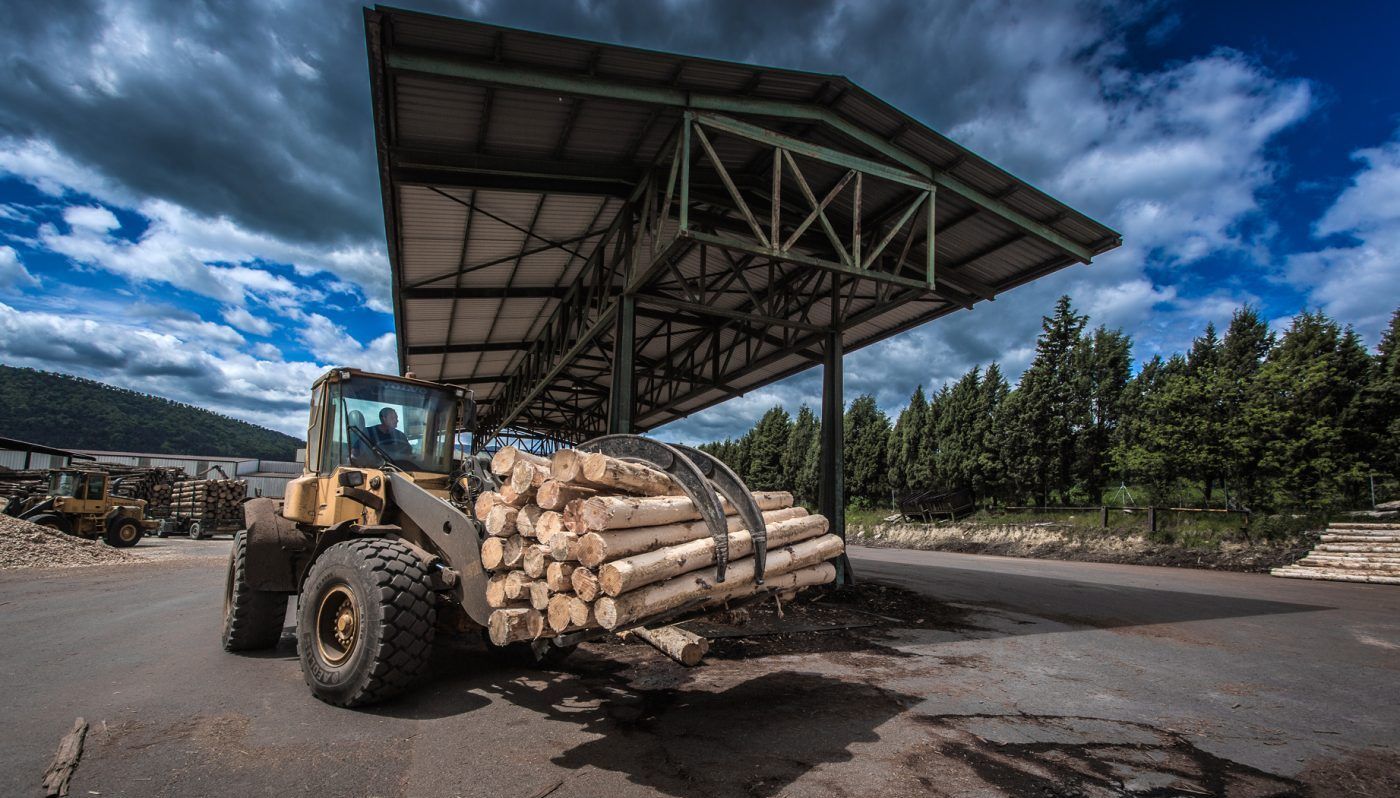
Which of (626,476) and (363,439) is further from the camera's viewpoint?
(363,439)

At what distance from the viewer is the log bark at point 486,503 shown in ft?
15.1

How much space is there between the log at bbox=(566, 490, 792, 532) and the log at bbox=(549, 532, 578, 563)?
11cm

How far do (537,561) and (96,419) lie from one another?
138958 millimetres

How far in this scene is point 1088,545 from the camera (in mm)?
23141

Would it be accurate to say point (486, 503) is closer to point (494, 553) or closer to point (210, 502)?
point (494, 553)

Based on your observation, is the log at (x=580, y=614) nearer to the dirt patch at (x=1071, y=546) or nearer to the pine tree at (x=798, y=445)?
the dirt patch at (x=1071, y=546)

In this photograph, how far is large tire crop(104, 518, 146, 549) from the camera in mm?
22281

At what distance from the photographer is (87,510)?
73.2 feet

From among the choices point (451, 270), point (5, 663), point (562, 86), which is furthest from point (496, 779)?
point (451, 270)

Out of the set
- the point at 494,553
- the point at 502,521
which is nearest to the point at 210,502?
the point at 494,553

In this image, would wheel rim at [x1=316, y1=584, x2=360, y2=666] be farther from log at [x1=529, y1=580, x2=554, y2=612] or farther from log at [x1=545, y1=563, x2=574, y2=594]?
log at [x1=545, y1=563, x2=574, y2=594]

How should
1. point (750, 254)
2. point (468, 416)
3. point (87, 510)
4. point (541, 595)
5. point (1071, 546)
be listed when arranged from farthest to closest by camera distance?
point (1071, 546) → point (87, 510) → point (750, 254) → point (468, 416) → point (541, 595)

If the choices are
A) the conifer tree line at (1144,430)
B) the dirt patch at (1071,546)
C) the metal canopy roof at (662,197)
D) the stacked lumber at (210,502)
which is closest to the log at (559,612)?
the metal canopy roof at (662,197)

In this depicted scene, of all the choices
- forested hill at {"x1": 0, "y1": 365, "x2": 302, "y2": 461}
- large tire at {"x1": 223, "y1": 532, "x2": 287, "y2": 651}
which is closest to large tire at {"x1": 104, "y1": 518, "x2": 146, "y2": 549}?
large tire at {"x1": 223, "y1": 532, "x2": 287, "y2": 651}
